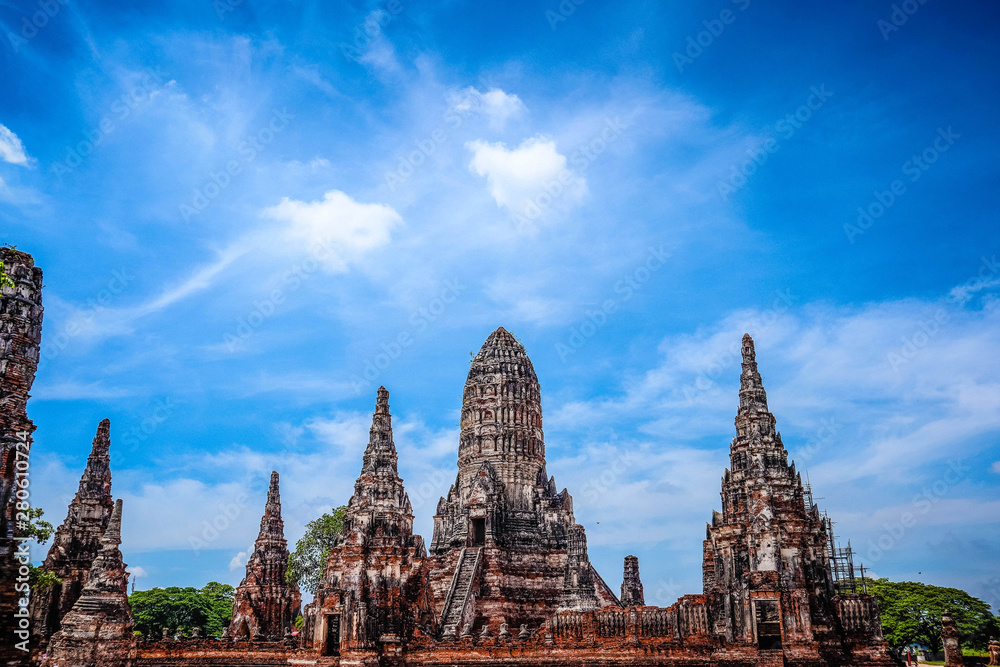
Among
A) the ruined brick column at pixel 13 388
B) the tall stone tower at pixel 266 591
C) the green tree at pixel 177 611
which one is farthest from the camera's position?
the green tree at pixel 177 611

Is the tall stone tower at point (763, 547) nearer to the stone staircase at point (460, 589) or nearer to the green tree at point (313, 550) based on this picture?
the stone staircase at point (460, 589)

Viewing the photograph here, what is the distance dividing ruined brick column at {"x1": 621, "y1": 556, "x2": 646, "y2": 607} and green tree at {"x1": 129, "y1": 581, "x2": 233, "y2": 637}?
35318 millimetres

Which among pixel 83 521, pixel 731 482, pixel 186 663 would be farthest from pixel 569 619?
pixel 83 521

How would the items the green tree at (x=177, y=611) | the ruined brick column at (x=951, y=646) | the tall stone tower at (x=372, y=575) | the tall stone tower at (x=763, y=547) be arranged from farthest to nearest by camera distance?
the green tree at (x=177, y=611) < the ruined brick column at (x=951, y=646) < the tall stone tower at (x=372, y=575) < the tall stone tower at (x=763, y=547)

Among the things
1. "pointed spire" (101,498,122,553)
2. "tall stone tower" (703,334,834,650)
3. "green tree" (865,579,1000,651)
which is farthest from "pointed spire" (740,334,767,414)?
"green tree" (865,579,1000,651)

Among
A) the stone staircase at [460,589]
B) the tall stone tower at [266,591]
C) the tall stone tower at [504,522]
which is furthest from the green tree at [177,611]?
the stone staircase at [460,589]

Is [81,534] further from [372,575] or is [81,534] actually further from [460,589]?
[460,589]

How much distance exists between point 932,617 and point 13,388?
58.1m

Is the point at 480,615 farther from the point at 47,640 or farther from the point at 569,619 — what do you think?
the point at 47,640

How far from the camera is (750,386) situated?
102ft

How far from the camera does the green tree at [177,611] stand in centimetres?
5975

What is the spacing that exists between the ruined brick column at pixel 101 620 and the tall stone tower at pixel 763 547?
18.5m

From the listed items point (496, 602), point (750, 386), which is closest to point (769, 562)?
point (750, 386)

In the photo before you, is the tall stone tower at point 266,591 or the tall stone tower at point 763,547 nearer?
A: the tall stone tower at point 763,547
